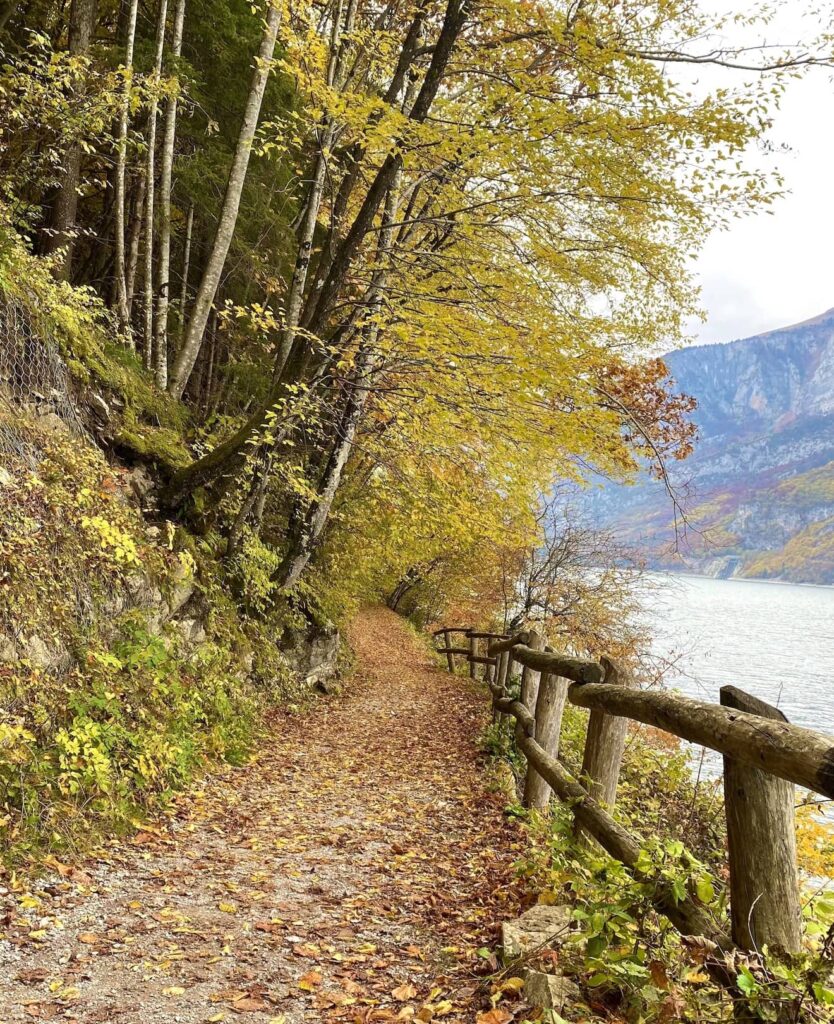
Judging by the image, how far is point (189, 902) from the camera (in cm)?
434

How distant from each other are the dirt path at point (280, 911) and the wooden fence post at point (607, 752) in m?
1.00

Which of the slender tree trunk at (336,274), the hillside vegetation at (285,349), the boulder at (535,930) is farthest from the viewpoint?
the slender tree trunk at (336,274)

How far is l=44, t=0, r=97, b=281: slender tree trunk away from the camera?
9000 millimetres

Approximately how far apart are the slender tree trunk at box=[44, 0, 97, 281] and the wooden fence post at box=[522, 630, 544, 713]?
773 cm

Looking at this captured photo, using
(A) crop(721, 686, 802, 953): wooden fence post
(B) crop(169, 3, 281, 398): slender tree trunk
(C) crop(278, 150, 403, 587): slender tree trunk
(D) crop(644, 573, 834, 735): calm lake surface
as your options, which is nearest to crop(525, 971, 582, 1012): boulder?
(A) crop(721, 686, 802, 953): wooden fence post

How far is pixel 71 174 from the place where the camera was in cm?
914

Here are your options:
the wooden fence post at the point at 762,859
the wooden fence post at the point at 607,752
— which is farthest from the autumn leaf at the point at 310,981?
the wooden fence post at the point at 762,859

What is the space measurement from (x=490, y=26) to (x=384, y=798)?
8599mm

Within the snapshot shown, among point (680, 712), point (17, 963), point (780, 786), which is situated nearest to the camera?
point (780, 786)

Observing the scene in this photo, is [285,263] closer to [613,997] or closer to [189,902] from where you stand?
[189,902]

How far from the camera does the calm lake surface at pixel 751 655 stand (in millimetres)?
17516

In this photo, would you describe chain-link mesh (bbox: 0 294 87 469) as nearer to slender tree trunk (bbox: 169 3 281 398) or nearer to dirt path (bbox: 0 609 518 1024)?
slender tree trunk (bbox: 169 3 281 398)

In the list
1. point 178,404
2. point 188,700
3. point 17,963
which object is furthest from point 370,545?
point 17,963

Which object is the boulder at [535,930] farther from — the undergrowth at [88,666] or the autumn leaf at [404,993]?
the undergrowth at [88,666]
